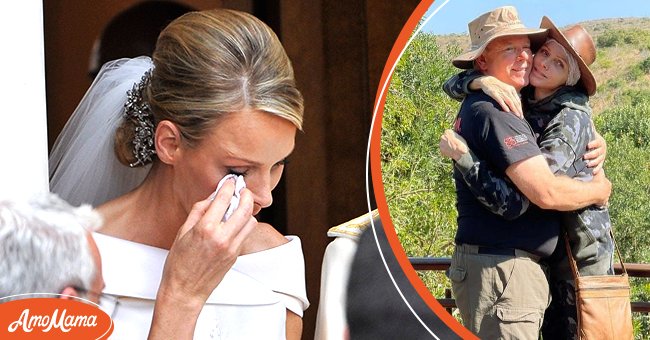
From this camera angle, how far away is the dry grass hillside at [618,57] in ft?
5.37

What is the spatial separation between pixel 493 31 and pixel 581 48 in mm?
145

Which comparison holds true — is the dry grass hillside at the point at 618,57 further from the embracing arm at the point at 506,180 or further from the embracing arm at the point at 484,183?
the embracing arm at the point at 484,183

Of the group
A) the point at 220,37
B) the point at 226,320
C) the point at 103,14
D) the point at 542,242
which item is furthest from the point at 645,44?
the point at 103,14

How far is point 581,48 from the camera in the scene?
5.38 ft

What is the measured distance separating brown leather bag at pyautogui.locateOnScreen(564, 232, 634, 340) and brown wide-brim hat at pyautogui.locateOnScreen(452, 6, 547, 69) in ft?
1.07

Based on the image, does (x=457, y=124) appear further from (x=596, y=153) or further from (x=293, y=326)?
(x=293, y=326)

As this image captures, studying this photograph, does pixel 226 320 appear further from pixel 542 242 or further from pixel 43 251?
pixel 542 242

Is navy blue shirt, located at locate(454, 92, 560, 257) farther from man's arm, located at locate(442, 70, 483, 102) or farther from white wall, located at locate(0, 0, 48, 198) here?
white wall, located at locate(0, 0, 48, 198)

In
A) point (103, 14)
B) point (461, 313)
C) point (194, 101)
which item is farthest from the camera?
point (103, 14)

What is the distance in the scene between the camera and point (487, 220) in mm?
1709

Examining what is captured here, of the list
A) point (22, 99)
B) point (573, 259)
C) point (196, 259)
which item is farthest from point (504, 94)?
point (22, 99)

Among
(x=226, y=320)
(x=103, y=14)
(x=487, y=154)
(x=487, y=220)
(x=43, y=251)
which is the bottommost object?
Answer: (x=226, y=320)

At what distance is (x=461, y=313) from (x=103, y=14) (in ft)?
2.78

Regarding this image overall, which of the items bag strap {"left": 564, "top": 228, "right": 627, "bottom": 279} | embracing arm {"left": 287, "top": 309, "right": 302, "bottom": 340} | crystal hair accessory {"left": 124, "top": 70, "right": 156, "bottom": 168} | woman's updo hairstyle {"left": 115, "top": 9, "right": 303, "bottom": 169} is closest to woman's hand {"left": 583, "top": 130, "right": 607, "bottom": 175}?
bag strap {"left": 564, "top": 228, "right": 627, "bottom": 279}
